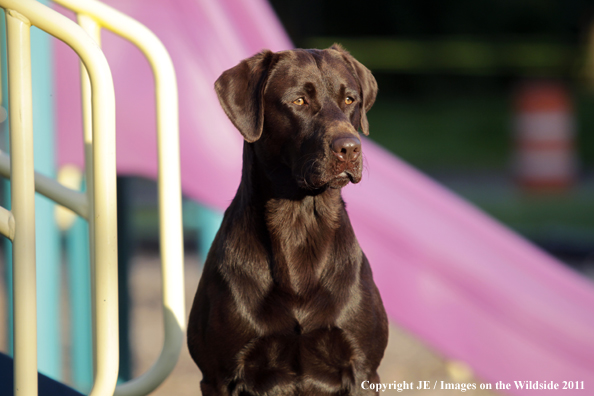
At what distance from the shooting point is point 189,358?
4.71 meters

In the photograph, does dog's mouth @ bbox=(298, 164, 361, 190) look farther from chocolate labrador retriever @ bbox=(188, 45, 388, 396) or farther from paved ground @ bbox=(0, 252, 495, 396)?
paved ground @ bbox=(0, 252, 495, 396)

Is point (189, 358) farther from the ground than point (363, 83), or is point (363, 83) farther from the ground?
point (363, 83)

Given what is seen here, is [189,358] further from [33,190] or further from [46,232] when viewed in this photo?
[33,190]

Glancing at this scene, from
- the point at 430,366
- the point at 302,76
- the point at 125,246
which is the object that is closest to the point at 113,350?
the point at 302,76

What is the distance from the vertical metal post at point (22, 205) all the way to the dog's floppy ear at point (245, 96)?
2.32 ft

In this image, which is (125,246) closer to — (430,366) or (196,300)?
(196,300)

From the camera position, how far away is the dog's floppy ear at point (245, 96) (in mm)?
2320

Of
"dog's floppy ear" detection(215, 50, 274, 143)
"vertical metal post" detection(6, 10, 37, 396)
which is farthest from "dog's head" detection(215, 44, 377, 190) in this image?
"vertical metal post" detection(6, 10, 37, 396)

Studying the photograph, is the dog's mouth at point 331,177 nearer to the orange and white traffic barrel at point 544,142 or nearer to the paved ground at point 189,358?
the paved ground at point 189,358

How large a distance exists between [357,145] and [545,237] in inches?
230

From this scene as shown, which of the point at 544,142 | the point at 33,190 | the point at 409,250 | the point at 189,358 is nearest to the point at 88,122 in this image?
the point at 33,190

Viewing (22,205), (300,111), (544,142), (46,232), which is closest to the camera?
(22,205)

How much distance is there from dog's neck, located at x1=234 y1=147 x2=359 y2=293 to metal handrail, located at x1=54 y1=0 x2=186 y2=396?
0.25m

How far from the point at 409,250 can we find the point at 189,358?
7.22 feet
